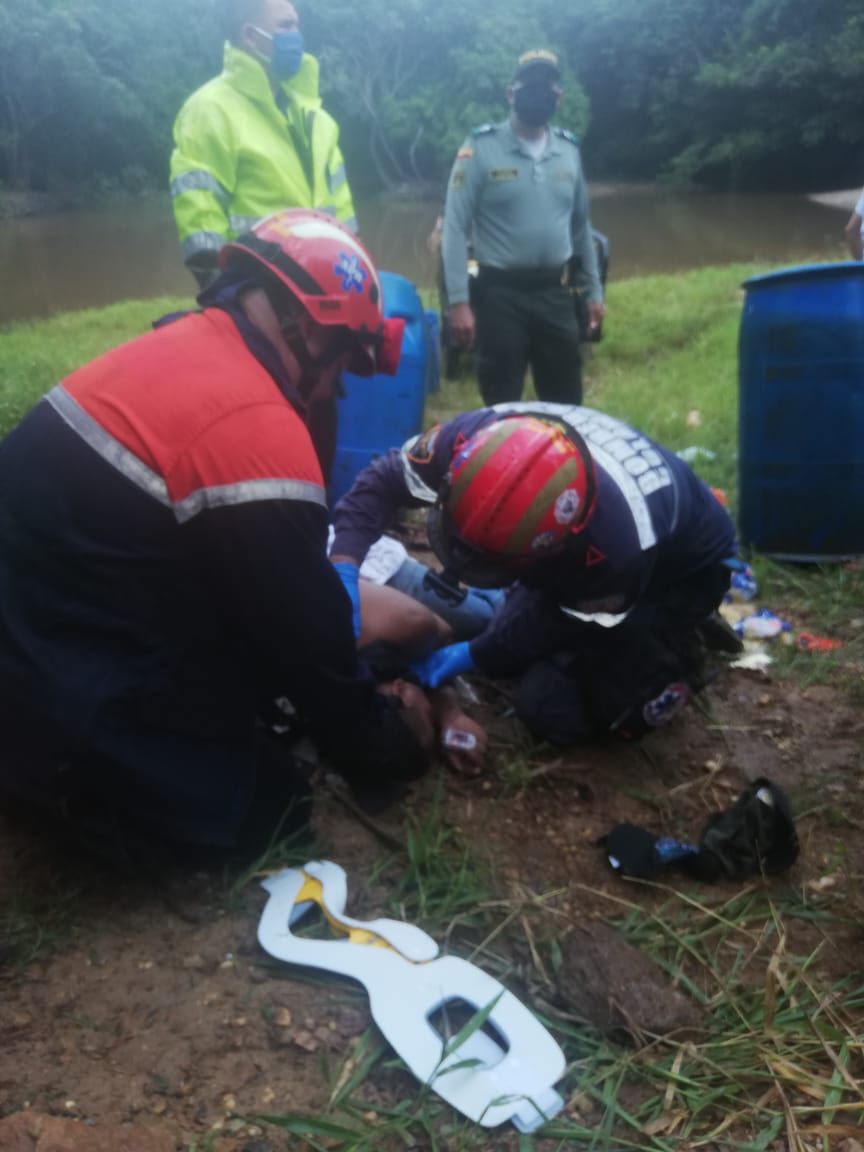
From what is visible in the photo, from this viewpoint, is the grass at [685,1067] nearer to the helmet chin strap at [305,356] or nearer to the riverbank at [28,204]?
the helmet chin strap at [305,356]

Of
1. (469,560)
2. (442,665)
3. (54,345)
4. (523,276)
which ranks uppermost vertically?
(523,276)

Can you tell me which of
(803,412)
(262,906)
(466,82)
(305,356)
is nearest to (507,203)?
(803,412)

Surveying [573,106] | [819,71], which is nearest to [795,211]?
[819,71]

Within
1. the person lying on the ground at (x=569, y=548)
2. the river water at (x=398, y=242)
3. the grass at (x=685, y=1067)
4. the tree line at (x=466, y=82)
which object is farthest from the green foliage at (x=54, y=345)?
the tree line at (x=466, y=82)

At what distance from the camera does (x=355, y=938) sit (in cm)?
194

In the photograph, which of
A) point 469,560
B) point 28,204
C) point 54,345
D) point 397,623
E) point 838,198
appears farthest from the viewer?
point 28,204

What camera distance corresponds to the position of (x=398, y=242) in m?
20.0

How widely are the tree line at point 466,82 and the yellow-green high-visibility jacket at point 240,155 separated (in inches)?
1054

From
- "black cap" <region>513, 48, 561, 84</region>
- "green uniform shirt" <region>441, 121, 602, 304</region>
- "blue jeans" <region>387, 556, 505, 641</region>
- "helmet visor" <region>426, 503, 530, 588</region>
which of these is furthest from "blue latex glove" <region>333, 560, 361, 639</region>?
"black cap" <region>513, 48, 561, 84</region>

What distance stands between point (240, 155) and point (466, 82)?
34.8m

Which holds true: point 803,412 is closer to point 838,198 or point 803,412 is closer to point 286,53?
point 286,53

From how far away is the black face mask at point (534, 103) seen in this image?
4.18 metres

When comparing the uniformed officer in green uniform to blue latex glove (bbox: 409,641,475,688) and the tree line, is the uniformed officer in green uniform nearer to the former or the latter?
blue latex glove (bbox: 409,641,475,688)

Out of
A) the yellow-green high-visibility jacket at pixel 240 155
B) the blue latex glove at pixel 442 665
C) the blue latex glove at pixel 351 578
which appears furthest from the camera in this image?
the yellow-green high-visibility jacket at pixel 240 155
